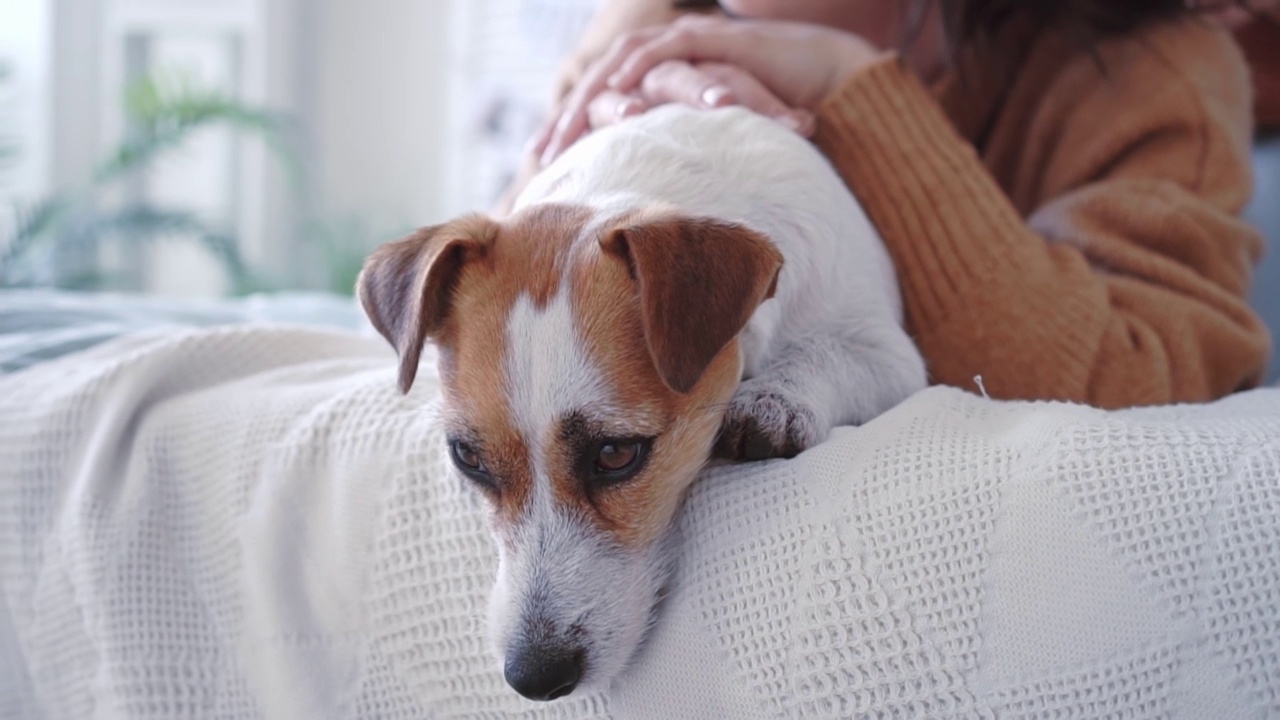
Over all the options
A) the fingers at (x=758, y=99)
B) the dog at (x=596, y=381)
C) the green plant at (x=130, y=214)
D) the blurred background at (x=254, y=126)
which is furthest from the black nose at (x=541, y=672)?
the blurred background at (x=254, y=126)

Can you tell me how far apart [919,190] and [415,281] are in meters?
0.73

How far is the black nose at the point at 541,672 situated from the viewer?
88 cm

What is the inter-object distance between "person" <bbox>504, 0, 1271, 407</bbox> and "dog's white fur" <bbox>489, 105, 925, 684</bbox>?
0.26ft

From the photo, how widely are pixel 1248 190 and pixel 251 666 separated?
5.08 ft

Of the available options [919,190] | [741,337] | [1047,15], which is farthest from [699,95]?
[1047,15]

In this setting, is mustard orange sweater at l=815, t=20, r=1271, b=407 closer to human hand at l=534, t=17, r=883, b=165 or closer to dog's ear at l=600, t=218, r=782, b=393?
human hand at l=534, t=17, r=883, b=165

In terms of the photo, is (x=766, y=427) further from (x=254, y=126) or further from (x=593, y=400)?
(x=254, y=126)

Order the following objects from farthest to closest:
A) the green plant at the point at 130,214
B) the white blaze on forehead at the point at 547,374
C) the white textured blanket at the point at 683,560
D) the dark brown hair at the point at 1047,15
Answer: the green plant at the point at 130,214 → the dark brown hair at the point at 1047,15 → the white blaze on forehead at the point at 547,374 → the white textured blanket at the point at 683,560

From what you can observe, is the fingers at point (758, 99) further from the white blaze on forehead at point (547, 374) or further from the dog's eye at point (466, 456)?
the dog's eye at point (466, 456)

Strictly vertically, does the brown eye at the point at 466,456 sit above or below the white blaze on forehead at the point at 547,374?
below

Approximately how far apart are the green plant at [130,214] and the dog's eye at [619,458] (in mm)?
2492

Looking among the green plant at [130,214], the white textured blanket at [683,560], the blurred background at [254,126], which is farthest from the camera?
the blurred background at [254,126]

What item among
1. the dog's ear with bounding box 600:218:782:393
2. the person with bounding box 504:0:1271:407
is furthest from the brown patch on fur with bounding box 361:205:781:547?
the person with bounding box 504:0:1271:407

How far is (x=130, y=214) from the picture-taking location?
10.8 ft
